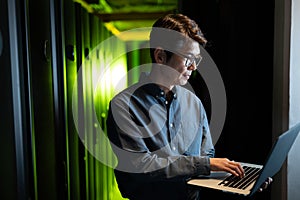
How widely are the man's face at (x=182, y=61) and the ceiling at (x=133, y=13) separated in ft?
2.70

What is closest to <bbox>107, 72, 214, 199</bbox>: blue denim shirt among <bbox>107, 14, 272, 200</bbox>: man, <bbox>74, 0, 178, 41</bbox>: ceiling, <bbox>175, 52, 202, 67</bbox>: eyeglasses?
<bbox>107, 14, 272, 200</bbox>: man

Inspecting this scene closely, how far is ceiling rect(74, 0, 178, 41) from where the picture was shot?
6.64 ft

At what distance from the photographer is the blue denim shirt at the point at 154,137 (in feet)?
3.86

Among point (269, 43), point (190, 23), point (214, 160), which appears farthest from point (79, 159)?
point (269, 43)

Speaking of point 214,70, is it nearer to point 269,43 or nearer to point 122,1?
point 269,43

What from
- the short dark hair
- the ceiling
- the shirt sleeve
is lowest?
the shirt sleeve

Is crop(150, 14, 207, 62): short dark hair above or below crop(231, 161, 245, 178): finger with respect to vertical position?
above

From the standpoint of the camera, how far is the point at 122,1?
2.04 metres

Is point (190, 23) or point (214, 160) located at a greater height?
point (190, 23)

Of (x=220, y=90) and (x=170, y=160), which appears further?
(x=220, y=90)

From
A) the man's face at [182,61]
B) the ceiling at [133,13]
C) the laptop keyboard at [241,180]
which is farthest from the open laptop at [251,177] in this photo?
the ceiling at [133,13]

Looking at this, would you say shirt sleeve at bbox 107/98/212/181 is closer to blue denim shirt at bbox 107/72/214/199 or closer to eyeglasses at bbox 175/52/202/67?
blue denim shirt at bbox 107/72/214/199

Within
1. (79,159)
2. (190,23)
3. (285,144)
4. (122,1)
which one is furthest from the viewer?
(122,1)

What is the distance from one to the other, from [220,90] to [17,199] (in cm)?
114
